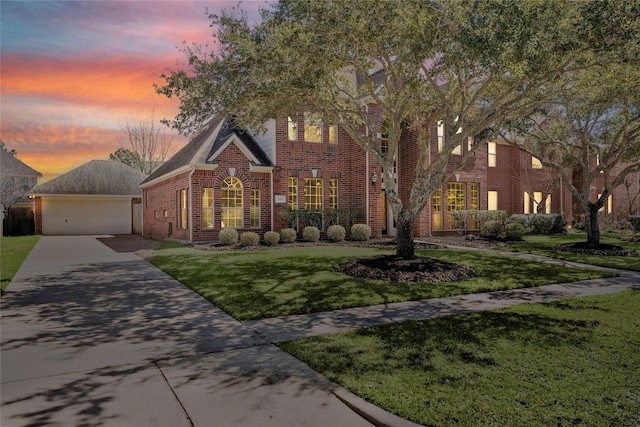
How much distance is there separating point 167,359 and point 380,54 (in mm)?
8815

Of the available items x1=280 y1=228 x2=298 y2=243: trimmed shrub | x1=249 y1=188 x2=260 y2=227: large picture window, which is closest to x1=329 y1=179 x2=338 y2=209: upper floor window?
x1=280 y1=228 x2=298 y2=243: trimmed shrub

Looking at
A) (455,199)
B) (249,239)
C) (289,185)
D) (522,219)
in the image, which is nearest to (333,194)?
(289,185)

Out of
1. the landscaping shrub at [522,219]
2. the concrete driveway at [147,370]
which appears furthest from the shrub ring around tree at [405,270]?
the landscaping shrub at [522,219]

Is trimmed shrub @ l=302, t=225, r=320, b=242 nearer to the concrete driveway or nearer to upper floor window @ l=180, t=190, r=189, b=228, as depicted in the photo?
upper floor window @ l=180, t=190, r=189, b=228

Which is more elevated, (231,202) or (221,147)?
(221,147)

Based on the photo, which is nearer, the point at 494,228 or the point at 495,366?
the point at 495,366

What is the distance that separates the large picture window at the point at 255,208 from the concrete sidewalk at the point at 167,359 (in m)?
10.8

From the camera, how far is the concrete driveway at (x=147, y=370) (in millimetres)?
3561

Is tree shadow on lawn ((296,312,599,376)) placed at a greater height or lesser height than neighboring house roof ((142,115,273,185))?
lesser

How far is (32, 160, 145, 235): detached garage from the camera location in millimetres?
29984

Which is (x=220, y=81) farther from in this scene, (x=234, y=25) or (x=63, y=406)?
(x=63, y=406)

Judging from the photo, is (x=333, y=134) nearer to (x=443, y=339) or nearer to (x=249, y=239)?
(x=249, y=239)

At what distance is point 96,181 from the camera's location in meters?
32.1

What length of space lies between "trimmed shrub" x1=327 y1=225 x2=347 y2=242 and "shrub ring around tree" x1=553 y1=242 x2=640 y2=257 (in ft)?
29.1
